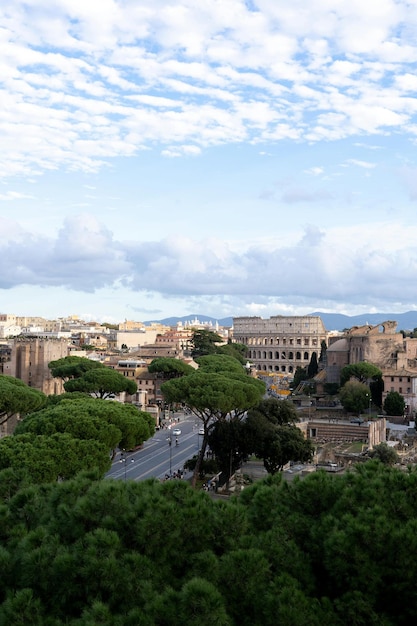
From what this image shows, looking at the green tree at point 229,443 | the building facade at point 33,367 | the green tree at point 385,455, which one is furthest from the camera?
the building facade at point 33,367

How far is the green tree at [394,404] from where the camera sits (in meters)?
52.2

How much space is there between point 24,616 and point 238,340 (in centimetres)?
11645

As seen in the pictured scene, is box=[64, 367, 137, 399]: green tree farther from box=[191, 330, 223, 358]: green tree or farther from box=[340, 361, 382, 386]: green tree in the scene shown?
box=[191, 330, 223, 358]: green tree

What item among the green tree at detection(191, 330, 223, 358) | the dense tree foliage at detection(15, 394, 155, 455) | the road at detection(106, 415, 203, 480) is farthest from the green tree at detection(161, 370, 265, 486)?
the green tree at detection(191, 330, 223, 358)

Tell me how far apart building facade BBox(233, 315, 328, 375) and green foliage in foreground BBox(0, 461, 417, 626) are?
104 m

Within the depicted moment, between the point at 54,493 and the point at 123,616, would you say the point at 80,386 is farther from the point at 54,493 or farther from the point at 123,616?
the point at 123,616

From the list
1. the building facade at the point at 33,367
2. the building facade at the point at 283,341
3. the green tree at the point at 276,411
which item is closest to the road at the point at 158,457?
the green tree at the point at 276,411

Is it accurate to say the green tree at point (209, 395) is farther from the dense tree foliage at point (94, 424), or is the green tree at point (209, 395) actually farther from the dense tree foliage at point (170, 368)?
the dense tree foliage at point (170, 368)

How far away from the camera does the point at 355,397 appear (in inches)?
2062

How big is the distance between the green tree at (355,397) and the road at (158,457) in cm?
1206

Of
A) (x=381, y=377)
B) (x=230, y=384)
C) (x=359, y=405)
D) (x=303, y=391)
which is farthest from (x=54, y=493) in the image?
(x=303, y=391)

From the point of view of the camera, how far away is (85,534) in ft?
31.2

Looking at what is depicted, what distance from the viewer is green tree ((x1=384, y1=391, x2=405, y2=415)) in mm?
52250

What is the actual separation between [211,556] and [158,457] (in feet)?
96.1
